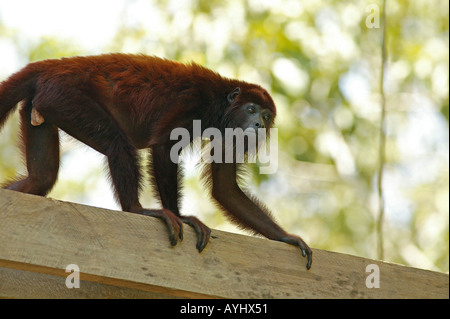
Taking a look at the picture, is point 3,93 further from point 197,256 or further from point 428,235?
point 428,235

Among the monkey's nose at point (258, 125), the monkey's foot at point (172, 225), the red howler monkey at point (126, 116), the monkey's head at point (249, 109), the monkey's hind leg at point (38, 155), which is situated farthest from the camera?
the monkey's nose at point (258, 125)

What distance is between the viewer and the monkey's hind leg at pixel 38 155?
4.28 m

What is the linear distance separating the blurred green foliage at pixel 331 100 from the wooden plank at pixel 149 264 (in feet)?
15.5

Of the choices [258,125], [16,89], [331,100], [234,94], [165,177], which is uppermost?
[331,100]

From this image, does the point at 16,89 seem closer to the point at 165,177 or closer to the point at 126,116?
the point at 126,116

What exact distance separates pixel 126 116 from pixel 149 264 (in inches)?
→ 71.3

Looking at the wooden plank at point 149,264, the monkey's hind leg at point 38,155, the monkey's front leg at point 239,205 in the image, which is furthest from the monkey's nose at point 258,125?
the wooden plank at point 149,264

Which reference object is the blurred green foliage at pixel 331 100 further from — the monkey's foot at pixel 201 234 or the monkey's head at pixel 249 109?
the monkey's foot at pixel 201 234

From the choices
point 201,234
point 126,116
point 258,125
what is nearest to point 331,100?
point 258,125

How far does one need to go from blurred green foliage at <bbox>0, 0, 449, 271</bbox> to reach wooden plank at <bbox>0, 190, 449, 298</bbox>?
474cm

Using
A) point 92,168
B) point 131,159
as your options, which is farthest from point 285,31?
point 131,159

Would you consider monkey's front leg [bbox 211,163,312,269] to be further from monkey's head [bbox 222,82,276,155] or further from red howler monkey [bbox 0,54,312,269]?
monkey's head [bbox 222,82,276,155]

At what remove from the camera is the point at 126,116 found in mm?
4613

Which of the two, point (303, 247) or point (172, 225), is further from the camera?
point (303, 247)
